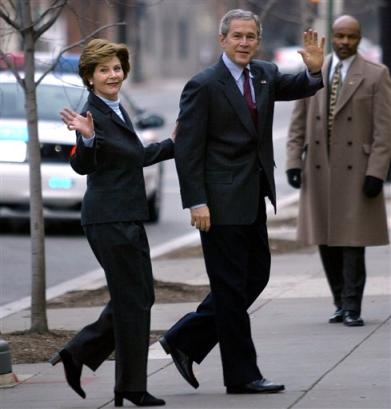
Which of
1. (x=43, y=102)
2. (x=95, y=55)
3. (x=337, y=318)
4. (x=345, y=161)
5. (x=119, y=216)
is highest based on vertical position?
(x=95, y=55)

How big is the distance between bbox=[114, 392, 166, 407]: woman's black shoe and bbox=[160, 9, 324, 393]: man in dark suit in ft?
1.37

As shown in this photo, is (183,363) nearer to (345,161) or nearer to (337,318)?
→ (337,318)

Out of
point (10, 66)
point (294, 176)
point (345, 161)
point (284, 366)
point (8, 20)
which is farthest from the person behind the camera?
point (294, 176)

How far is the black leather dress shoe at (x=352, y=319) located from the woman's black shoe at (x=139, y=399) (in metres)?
2.55

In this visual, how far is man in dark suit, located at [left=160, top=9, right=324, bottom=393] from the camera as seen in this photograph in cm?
733

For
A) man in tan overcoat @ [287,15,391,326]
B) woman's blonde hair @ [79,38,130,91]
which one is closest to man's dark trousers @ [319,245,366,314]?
man in tan overcoat @ [287,15,391,326]

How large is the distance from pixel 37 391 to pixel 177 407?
0.99m

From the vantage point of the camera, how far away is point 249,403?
713 cm

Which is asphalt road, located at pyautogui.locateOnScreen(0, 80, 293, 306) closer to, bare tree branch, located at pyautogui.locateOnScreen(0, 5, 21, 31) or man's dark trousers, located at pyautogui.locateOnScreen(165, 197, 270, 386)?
bare tree branch, located at pyautogui.locateOnScreen(0, 5, 21, 31)

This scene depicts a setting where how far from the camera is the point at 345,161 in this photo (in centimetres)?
968

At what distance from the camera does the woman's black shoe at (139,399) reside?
7.12m

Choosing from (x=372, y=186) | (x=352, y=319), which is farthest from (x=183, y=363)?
(x=372, y=186)

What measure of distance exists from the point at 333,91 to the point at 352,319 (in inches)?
59.3

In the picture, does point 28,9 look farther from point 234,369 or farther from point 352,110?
point 234,369
